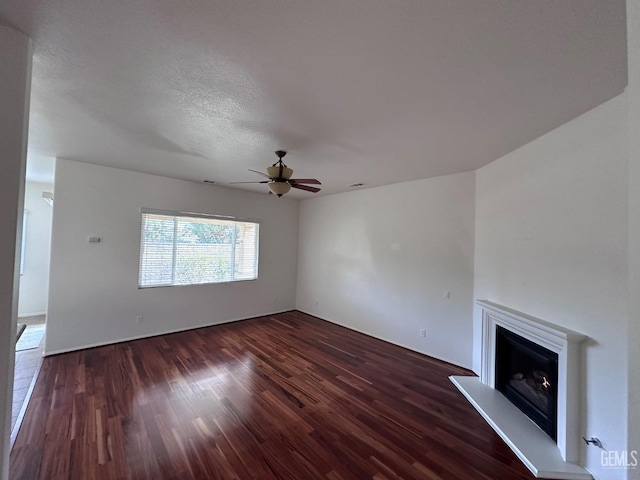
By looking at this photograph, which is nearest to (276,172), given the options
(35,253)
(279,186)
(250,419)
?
(279,186)

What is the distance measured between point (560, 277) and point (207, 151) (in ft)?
12.7

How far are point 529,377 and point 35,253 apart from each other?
8517 mm

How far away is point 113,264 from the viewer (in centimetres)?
388

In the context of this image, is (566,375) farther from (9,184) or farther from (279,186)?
→ (9,184)

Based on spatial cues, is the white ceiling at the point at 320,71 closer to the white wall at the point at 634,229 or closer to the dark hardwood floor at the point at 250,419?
the white wall at the point at 634,229

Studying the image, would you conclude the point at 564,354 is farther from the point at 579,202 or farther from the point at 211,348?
the point at 211,348

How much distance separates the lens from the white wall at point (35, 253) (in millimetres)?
5008

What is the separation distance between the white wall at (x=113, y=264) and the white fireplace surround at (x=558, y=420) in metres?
4.57

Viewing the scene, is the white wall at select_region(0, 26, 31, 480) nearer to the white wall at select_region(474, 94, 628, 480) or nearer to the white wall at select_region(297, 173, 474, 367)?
the white wall at select_region(474, 94, 628, 480)

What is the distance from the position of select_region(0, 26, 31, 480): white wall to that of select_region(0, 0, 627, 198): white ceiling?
0.16m

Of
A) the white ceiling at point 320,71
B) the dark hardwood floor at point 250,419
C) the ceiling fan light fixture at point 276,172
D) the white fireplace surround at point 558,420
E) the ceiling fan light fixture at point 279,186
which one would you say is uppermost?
the white ceiling at point 320,71

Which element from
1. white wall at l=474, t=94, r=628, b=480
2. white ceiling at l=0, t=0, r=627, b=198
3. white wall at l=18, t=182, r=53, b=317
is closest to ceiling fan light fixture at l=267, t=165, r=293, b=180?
white ceiling at l=0, t=0, r=627, b=198

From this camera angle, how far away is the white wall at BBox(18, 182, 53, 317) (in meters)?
5.01

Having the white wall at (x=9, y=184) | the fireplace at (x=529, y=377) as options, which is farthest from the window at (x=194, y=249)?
the fireplace at (x=529, y=377)
